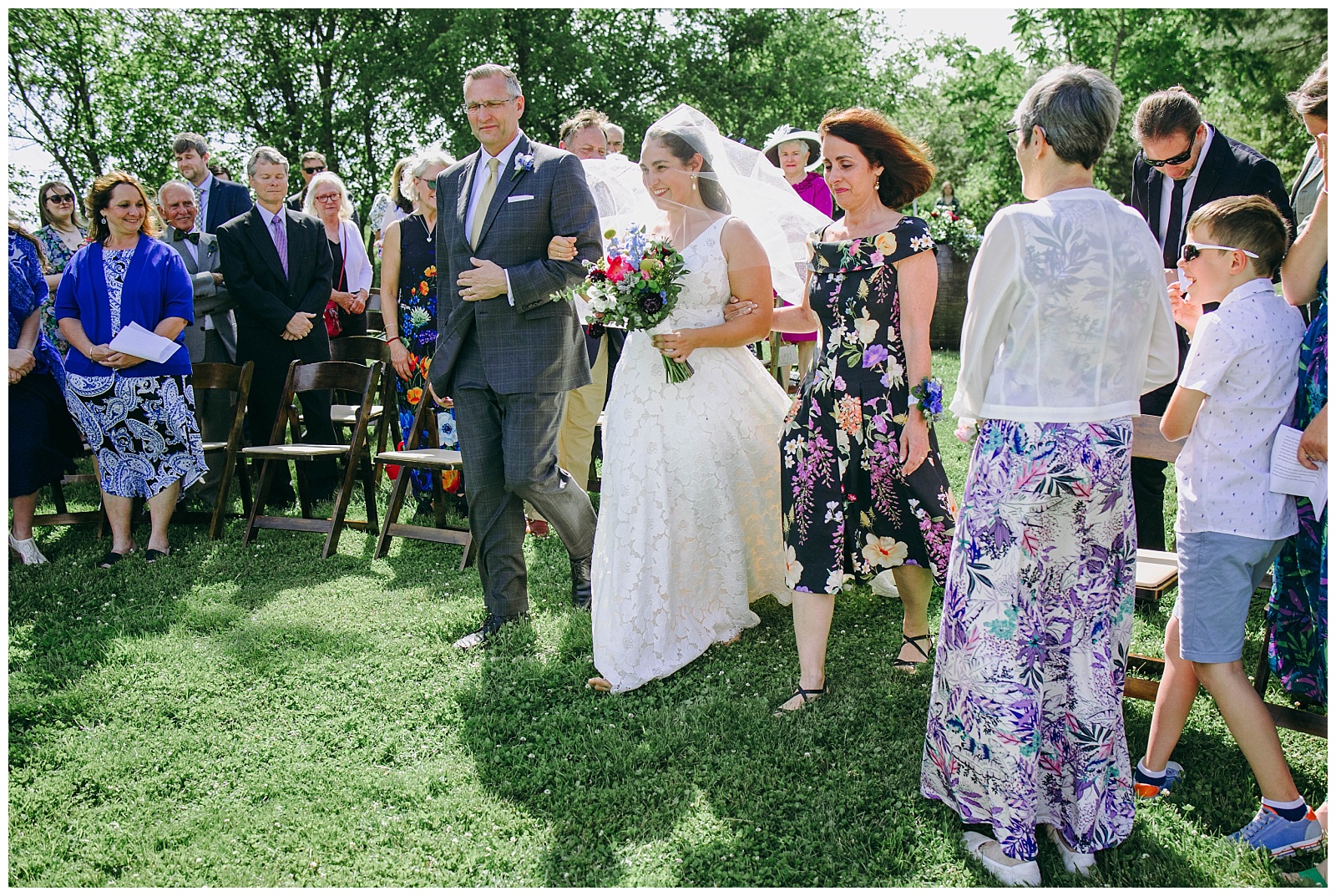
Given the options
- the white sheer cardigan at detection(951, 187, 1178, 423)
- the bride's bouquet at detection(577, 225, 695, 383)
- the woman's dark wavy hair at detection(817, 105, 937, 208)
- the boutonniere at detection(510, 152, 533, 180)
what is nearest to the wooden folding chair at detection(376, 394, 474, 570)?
the boutonniere at detection(510, 152, 533, 180)

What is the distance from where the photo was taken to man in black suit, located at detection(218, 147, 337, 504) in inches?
293

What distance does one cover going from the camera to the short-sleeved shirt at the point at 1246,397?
285 centimetres

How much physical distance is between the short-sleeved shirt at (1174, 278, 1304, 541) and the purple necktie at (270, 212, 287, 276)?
6.57 meters

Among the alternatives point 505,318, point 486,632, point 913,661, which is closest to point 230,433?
point 486,632

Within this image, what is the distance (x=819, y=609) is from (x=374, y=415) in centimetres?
499

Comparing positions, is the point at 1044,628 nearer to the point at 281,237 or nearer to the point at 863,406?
the point at 863,406

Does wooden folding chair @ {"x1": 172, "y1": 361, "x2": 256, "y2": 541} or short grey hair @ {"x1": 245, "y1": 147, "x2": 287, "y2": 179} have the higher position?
short grey hair @ {"x1": 245, "y1": 147, "x2": 287, "y2": 179}

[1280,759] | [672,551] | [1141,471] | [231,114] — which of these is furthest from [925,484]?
[231,114]

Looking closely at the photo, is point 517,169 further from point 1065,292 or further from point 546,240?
point 1065,292

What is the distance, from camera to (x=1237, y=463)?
2896 mm

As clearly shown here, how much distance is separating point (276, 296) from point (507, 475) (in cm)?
385

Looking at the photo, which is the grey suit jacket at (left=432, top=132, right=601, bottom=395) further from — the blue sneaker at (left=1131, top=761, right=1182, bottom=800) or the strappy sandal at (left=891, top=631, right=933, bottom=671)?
the blue sneaker at (left=1131, top=761, right=1182, bottom=800)

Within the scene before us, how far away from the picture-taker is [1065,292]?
2.68 meters

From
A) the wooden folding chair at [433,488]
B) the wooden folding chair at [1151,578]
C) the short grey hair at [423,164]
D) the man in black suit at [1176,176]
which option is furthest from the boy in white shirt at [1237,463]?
the short grey hair at [423,164]
